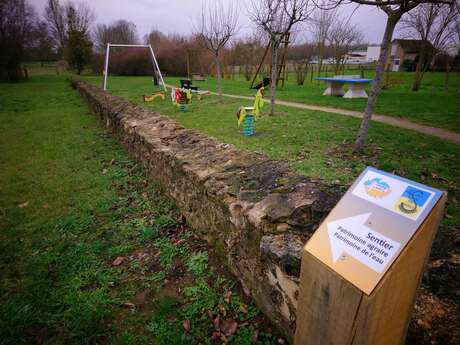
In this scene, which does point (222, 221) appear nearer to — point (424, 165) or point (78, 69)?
point (424, 165)

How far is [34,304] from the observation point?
211 cm

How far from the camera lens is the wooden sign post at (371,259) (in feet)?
3.02

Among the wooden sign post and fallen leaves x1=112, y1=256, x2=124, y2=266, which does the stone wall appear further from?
fallen leaves x1=112, y1=256, x2=124, y2=266

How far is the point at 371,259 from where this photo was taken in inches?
37.3

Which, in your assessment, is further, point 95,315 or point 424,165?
point 424,165

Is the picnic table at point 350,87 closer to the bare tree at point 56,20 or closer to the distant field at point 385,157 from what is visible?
the distant field at point 385,157

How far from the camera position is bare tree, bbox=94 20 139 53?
144 ft

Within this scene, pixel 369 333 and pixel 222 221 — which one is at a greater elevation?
pixel 369 333

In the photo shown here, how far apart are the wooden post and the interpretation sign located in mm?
24

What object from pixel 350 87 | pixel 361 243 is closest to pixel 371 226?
pixel 361 243

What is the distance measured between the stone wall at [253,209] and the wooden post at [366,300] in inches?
14.3

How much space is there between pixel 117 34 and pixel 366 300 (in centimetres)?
5500

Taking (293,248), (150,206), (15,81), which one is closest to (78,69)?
(15,81)

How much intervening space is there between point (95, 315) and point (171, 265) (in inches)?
28.5
